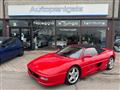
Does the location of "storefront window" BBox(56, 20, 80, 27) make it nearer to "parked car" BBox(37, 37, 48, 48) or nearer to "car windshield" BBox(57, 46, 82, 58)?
"parked car" BBox(37, 37, 48, 48)

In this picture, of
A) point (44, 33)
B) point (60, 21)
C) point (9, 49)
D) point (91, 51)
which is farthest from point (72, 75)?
point (44, 33)

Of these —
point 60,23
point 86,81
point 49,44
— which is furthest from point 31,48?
point 86,81

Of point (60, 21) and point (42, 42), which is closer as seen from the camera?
point (60, 21)

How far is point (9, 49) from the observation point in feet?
29.8

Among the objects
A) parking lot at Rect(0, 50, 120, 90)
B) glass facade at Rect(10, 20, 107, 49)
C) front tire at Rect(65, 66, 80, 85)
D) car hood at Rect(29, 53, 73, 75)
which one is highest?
glass facade at Rect(10, 20, 107, 49)

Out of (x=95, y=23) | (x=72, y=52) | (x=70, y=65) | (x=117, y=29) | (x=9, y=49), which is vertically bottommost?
(x=70, y=65)

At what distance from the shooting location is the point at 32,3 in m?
12.4

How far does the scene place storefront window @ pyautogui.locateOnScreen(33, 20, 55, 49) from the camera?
12.8 metres

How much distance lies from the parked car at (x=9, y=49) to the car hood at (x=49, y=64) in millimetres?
2987

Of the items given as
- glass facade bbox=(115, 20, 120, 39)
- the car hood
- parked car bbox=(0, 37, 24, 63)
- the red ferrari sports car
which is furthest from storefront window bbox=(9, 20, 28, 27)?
the car hood

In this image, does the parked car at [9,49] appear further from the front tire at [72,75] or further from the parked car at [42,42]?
the front tire at [72,75]

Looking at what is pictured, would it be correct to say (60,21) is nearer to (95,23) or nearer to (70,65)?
(95,23)

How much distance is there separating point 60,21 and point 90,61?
6637 millimetres

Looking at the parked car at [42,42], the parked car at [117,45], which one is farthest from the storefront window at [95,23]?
the parked car at [42,42]
